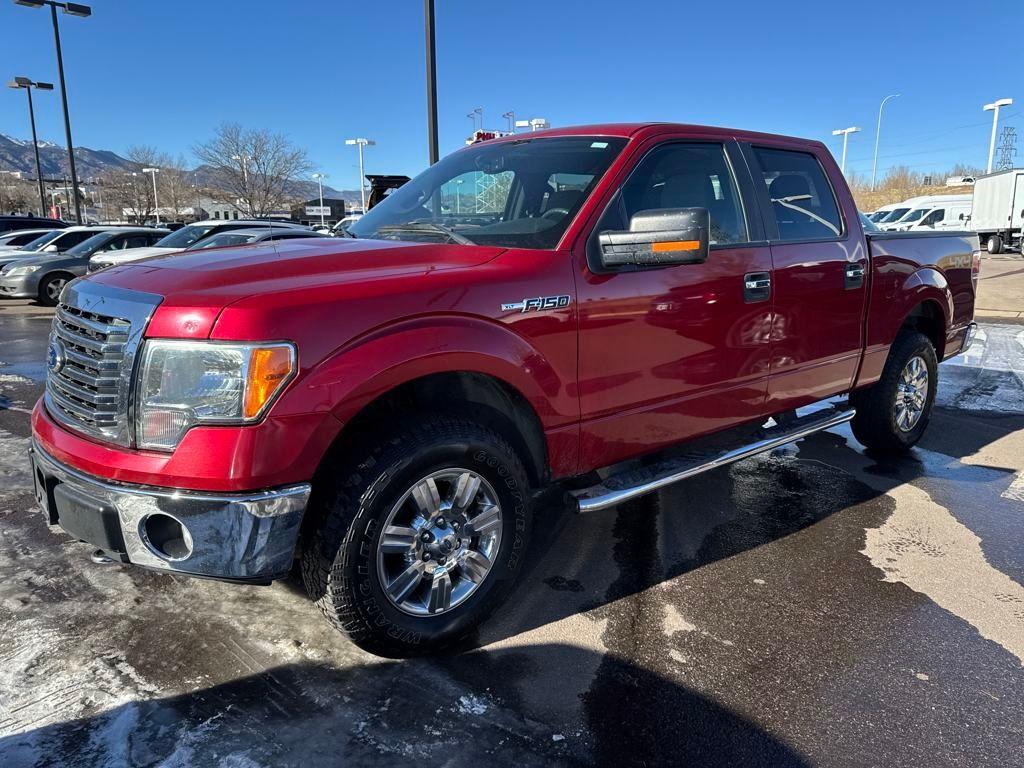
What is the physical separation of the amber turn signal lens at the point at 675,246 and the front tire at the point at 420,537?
0.96m

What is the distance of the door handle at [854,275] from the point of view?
4.17m

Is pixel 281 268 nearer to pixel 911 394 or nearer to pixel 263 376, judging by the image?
pixel 263 376

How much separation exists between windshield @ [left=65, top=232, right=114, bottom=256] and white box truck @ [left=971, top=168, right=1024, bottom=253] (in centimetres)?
2904

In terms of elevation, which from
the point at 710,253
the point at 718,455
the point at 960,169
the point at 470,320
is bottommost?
the point at 718,455

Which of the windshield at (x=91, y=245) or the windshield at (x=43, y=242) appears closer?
the windshield at (x=91, y=245)

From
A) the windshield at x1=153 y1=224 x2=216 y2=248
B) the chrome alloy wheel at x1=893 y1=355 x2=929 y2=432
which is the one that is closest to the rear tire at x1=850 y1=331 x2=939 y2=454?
the chrome alloy wheel at x1=893 y1=355 x2=929 y2=432

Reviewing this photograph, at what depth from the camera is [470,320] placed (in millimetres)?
2590

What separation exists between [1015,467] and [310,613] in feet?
15.5

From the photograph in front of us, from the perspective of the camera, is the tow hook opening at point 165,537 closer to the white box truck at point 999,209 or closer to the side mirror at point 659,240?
the side mirror at point 659,240

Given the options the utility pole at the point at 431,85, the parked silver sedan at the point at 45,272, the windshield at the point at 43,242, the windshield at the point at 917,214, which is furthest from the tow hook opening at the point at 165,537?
the windshield at the point at 917,214

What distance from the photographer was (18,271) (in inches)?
537

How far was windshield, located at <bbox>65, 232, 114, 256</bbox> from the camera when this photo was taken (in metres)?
14.2

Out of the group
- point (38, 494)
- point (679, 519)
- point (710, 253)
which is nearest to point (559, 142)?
point (710, 253)

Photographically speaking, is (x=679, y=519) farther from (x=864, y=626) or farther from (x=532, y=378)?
(x=532, y=378)
